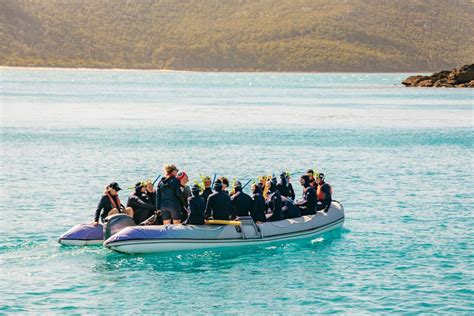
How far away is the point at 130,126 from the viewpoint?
6812 cm

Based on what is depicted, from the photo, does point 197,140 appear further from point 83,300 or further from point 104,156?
point 83,300

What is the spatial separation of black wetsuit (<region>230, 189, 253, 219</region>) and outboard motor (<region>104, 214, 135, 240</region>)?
2.98 metres

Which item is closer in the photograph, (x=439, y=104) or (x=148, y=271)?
(x=148, y=271)

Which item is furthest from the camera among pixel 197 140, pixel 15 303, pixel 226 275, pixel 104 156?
pixel 197 140

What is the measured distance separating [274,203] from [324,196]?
2442 mm

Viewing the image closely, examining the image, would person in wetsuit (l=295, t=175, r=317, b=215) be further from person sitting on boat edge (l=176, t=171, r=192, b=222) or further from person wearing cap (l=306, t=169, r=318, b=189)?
person sitting on boat edge (l=176, t=171, r=192, b=222)

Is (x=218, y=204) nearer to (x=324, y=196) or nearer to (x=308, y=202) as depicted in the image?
(x=308, y=202)

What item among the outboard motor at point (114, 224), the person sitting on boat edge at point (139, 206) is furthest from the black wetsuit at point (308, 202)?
the outboard motor at point (114, 224)

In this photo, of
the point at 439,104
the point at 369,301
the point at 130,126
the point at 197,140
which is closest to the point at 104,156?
the point at 197,140

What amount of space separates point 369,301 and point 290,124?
174 ft

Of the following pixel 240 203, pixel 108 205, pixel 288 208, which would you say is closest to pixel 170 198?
pixel 108 205

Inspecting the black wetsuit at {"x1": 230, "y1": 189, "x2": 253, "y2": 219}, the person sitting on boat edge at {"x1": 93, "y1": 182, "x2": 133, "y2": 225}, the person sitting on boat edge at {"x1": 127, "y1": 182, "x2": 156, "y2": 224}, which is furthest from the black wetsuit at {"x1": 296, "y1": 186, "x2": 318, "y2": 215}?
the person sitting on boat edge at {"x1": 93, "y1": 182, "x2": 133, "y2": 225}

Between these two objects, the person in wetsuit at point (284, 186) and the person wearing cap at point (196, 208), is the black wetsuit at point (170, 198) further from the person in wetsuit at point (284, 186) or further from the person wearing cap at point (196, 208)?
the person in wetsuit at point (284, 186)

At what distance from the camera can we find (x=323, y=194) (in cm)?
2545
